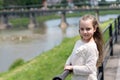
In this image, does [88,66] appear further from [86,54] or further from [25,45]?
[25,45]

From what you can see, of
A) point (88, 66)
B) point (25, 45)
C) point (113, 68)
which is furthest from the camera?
point (25, 45)

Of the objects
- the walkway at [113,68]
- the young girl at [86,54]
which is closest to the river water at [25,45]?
the walkway at [113,68]

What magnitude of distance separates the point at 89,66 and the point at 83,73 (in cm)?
11

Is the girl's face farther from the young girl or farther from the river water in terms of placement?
the river water

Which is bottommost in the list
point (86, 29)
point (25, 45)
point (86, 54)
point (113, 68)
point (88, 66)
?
point (25, 45)

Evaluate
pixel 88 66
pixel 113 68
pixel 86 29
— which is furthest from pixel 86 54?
pixel 113 68

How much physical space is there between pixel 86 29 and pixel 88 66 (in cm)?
38

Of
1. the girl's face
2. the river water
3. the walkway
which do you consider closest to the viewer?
the girl's face

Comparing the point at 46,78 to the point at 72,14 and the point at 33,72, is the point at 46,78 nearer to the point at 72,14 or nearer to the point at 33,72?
the point at 33,72

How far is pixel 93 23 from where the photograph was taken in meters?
3.76

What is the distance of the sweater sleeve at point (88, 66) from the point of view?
12.1ft

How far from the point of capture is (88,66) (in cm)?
370

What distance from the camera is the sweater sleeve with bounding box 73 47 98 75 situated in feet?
12.1

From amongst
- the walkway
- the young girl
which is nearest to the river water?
the walkway
